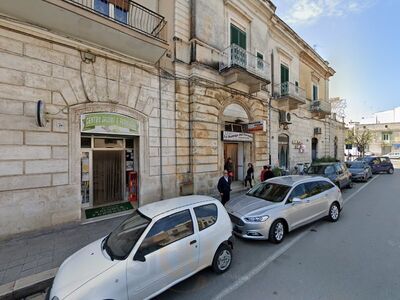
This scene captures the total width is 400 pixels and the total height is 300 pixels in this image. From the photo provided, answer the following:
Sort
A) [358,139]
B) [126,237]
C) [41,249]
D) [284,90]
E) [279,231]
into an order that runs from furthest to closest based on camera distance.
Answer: [358,139]
[284,90]
[279,231]
[41,249]
[126,237]

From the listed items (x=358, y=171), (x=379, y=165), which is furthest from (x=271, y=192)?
(x=379, y=165)

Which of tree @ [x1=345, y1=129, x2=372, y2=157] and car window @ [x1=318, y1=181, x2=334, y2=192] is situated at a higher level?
tree @ [x1=345, y1=129, x2=372, y2=157]

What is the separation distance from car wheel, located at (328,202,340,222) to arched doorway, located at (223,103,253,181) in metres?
5.43

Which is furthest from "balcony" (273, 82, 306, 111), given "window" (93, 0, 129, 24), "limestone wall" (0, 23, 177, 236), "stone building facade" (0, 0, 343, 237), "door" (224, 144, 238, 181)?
"window" (93, 0, 129, 24)

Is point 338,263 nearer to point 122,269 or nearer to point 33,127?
point 122,269

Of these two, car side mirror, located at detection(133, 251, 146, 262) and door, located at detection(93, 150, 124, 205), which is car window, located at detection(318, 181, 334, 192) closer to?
car side mirror, located at detection(133, 251, 146, 262)

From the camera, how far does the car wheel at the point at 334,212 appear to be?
6535 millimetres

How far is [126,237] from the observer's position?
3.32 meters

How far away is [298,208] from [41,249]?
6.31 m

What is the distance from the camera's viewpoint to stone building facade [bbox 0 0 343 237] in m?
5.52

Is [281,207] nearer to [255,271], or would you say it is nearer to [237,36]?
[255,271]

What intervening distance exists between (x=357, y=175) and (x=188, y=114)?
1281 centimetres

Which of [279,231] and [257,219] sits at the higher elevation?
[257,219]

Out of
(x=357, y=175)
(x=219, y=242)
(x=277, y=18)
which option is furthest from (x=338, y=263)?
(x=277, y=18)
